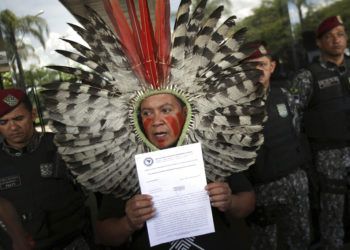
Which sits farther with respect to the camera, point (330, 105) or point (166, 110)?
point (330, 105)

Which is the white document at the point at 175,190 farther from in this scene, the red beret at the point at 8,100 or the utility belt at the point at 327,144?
the utility belt at the point at 327,144

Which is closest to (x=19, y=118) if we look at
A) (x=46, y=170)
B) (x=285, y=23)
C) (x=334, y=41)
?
(x=46, y=170)

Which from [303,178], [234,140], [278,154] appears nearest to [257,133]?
[234,140]

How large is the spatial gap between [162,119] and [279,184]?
1567 millimetres

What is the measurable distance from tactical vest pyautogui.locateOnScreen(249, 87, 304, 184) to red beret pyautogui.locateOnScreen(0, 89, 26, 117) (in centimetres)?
153

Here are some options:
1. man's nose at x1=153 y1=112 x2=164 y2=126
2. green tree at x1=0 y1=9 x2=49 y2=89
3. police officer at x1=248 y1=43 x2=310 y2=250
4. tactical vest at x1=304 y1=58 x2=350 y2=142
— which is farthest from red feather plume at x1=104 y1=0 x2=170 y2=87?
green tree at x1=0 y1=9 x2=49 y2=89

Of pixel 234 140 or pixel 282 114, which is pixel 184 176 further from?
pixel 282 114

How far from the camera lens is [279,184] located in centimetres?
279

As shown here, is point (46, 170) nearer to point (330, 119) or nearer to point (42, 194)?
point (42, 194)

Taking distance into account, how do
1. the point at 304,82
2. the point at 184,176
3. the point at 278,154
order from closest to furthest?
the point at 184,176 < the point at 278,154 < the point at 304,82

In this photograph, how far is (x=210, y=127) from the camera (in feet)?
4.99

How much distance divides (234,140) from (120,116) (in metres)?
0.43

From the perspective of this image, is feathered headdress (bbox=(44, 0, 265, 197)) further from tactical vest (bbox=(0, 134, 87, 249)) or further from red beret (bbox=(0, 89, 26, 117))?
red beret (bbox=(0, 89, 26, 117))

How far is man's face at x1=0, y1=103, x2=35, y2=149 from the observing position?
2.30 metres
